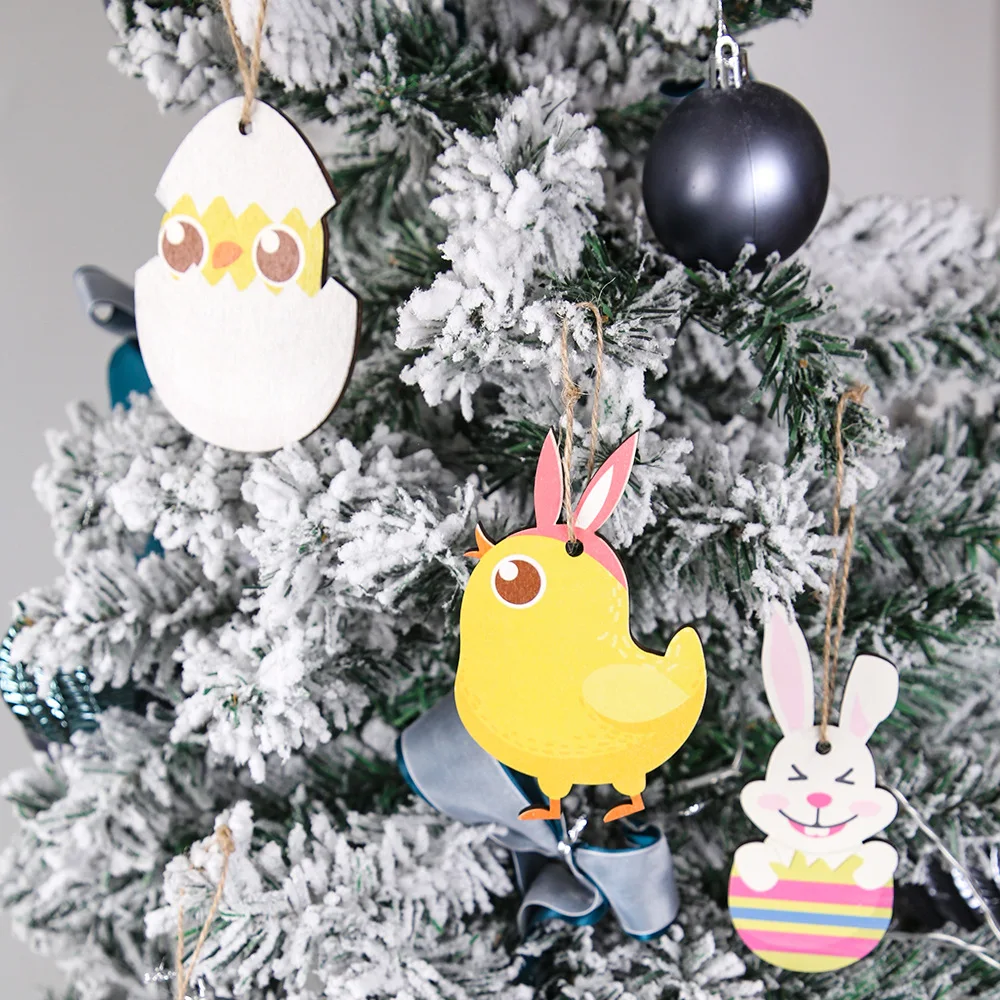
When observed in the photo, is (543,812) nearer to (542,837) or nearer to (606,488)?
(542,837)

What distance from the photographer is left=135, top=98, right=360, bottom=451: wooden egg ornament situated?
0.43 metres

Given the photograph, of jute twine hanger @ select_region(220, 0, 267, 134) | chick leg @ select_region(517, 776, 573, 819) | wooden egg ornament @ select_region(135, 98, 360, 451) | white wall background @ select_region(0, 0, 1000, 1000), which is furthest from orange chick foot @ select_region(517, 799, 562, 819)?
white wall background @ select_region(0, 0, 1000, 1000)

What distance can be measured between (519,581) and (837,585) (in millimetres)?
219

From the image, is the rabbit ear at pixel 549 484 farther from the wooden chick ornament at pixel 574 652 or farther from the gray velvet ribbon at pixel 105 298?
the gray velvet ribbon at pixel 105 298

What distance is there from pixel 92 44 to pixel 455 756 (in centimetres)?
66

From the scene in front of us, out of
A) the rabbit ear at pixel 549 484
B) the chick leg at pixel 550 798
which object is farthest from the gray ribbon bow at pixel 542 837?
the rabbit ear at pixel 549 484

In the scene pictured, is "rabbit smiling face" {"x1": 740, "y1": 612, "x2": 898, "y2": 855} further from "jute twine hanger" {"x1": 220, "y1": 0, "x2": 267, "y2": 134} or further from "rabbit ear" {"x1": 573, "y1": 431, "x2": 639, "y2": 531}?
"jute twine hanger" {"x1": 220, "y1": 0, "x2": 267, "y2": 134}

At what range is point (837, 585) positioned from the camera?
52cm

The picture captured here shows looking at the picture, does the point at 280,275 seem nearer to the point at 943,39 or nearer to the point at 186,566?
the point at 186,566

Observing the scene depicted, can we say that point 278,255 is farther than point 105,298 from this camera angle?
No

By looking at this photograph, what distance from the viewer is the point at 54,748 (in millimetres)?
598

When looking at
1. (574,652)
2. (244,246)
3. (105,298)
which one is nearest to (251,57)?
(244,246)

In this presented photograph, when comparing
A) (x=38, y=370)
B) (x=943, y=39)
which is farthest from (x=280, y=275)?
(x=943, y=39)

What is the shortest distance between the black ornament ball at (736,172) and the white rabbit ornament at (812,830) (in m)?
0.18
